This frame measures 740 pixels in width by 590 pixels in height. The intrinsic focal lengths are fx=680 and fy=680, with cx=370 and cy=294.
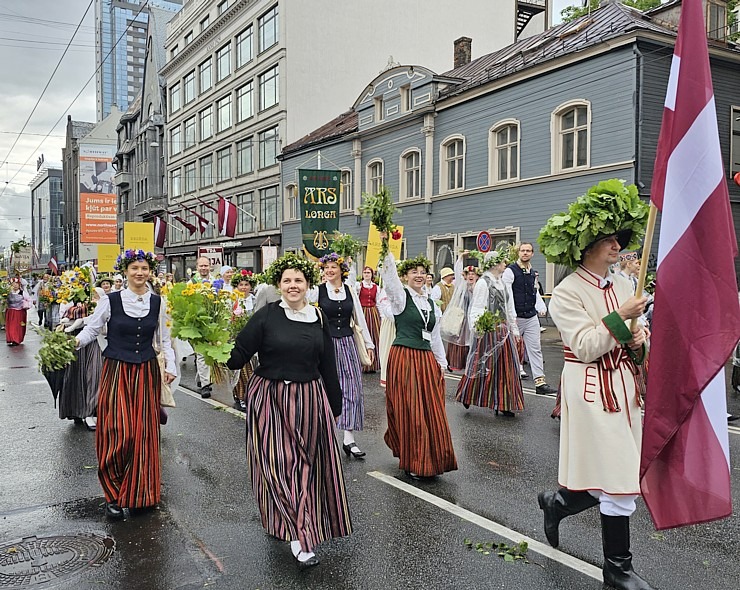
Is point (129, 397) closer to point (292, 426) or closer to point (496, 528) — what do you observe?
point (292, 426)

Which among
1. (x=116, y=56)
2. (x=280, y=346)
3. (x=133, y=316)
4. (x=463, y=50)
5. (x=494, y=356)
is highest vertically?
(x=116, y=56)

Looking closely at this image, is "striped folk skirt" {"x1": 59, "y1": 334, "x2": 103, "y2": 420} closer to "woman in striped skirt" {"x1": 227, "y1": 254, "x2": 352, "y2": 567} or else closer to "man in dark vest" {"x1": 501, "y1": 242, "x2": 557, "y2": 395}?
"woman in striped skirt" {"x1": 227, "y1": 254, "x2": 352, "y2": 567}

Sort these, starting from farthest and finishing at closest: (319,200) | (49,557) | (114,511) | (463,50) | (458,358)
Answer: (463,50), (319,200), (458,358), (114,511), (49,557)

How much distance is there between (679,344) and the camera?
3.25 meters

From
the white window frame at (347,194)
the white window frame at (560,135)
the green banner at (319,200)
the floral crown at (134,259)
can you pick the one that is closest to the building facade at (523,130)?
the white window frame at (560,135)

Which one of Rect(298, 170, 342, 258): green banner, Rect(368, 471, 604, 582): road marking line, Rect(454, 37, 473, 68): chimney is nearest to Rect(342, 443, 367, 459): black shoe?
Rect(368, 471, 604, 582): road marking line

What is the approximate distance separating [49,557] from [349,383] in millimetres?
3216

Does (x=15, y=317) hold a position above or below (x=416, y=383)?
below

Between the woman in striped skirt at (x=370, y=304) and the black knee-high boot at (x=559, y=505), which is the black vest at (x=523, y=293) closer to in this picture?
the woman in striped skirt at (x=370, y=304)

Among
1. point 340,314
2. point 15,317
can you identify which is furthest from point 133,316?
point 15,317

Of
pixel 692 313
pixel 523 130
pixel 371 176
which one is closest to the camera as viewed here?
pixel 692 313

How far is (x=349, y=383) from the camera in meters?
6.87

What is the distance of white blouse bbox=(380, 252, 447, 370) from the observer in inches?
226

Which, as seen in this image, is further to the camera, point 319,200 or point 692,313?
point 319,200
